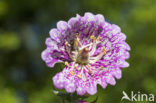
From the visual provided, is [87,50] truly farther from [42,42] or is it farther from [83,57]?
[42,42]

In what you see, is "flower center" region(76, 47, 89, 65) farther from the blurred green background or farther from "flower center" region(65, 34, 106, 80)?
the blurred green background

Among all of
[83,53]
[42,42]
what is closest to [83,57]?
[83,53]

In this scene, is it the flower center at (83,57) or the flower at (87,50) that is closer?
the flower at (87,50)

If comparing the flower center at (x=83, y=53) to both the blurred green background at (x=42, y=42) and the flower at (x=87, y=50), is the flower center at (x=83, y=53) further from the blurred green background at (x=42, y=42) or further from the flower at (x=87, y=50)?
the blurred green background at (x=42, y=42)

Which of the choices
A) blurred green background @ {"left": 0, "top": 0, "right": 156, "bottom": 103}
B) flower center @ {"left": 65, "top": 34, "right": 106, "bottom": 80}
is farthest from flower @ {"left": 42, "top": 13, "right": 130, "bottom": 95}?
blurred green background @ {"left": 0, "top": 0, "right": 156, "bottom": 103}

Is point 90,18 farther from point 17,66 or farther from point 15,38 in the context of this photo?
point 17,66

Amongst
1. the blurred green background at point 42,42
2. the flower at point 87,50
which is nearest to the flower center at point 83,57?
the flower at point 87,50

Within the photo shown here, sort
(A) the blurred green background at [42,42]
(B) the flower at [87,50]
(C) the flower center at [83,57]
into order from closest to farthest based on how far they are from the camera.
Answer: (B) the flower at [87,50], (C) the flower center at [83,57], (A) the blurred green background at [42,42]

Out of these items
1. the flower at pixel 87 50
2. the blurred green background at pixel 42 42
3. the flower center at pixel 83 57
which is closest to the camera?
the flower at pixel 87 50
